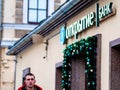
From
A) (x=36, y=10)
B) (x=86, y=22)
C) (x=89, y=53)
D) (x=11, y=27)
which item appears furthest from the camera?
(x=36, y=10)

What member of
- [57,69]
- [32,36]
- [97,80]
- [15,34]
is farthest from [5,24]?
[97,80]

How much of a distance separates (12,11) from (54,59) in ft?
32.2

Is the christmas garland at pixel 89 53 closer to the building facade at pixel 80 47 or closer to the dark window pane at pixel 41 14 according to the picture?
the building facade at pixel 80 47

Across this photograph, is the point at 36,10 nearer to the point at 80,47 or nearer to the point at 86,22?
the point at 80,47

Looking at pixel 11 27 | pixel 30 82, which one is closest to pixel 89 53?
pixel 30 82

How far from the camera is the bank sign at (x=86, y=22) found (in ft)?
32.1

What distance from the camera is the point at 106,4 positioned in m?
9.78

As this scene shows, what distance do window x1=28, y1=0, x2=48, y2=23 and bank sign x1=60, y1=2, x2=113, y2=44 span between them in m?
11.2

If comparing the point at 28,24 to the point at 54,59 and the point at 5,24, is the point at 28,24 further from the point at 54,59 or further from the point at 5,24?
the point at 54,59

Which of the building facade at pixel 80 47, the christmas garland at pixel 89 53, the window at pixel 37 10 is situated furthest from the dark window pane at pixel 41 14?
the christmas garland at pixel 89 53

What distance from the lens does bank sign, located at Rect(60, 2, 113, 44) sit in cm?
978

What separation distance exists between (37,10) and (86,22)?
13.6m

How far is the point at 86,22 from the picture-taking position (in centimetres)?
1088

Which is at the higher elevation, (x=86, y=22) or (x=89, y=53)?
(x=86, y=22)
